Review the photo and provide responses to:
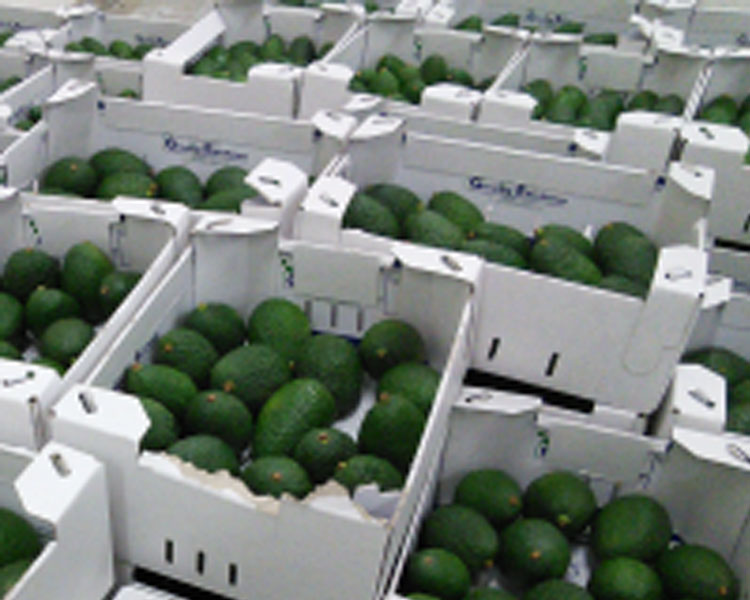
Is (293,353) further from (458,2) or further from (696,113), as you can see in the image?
(458,2)

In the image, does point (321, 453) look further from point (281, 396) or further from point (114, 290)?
point (114, 290)

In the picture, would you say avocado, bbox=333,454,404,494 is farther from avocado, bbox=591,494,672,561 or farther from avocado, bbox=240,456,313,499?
avocado, bbox=591,494,672,561

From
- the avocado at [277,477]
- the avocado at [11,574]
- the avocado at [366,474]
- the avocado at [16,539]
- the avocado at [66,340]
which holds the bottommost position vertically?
the avocado at [16,539]

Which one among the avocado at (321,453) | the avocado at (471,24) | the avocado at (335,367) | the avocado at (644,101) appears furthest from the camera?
the avocado at (471,24)

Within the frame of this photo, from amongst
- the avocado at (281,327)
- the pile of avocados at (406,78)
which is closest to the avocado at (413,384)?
the avocado at (281,327)

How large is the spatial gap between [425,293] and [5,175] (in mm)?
1237

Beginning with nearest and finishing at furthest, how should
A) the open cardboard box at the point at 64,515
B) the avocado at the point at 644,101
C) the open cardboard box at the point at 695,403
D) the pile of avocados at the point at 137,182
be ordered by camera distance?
1. the open cardboard box at the point at 64,515
2. the open cardboard box at the point at 695,403
3. the pile of avocados at the point at 137,182
4. the avocado at the point at 644,101

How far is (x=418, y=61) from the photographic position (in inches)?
142

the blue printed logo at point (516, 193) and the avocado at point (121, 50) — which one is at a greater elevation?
the avocado at point (121, 50)

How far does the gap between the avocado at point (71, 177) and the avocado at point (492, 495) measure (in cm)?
143

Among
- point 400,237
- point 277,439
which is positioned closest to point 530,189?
point 400,237

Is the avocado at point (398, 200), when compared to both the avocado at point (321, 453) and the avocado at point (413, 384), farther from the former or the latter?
the avocado at point (321, 453)

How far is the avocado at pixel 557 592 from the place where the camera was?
1.60 meters

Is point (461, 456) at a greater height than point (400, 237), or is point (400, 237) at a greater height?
point (400, 237)
